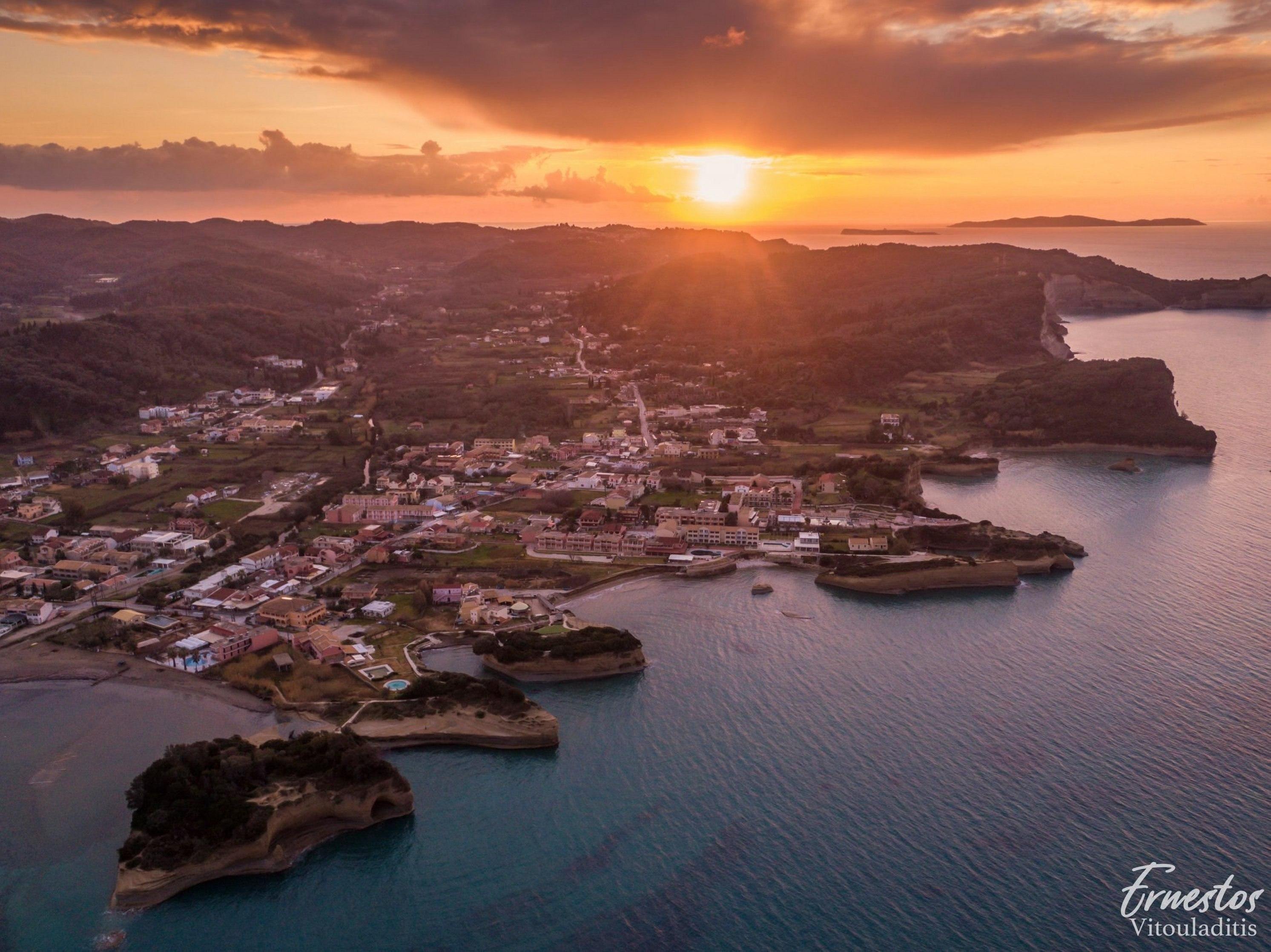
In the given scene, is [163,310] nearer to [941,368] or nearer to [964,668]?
[941,368]

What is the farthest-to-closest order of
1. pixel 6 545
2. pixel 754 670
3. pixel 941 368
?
1. pixel 941 368
2. pixel 6 545
3. pixel 754 670

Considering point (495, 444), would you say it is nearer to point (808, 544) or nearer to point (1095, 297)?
point (808, 544)

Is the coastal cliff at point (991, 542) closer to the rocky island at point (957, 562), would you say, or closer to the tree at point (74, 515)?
the rocky island at point (957, 562)

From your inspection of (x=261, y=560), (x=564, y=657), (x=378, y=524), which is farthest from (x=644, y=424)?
(x=564, y=657)

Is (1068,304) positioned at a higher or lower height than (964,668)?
higher

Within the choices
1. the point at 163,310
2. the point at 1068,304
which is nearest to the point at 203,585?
the point at 163,310
